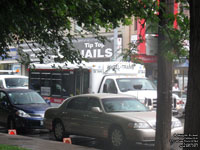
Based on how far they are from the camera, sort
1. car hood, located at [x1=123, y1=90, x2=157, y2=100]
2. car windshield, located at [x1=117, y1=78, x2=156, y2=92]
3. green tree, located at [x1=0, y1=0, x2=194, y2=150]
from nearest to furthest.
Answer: green tree, located at [x1=0, y1=0, x2=194, y2=150] < car hood, located at [x1=123, y1=90, x2=157, y2=100] < car windshield, located at [x1=117, y1=78, x2=156, y2=92]

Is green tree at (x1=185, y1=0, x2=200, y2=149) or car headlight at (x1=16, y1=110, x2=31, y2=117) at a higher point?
green tree at (x1=185, y1=0, x2=200, y2=149)

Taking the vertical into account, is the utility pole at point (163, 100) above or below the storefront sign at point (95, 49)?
below

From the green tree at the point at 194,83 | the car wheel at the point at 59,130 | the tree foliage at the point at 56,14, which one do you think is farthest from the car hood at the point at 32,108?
the green tree at the point at 194,83

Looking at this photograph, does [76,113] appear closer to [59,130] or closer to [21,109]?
[59,130]

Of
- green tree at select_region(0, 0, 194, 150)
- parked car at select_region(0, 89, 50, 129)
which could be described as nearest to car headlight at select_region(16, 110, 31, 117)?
parked car at select_region(0, 89, 50, 129)

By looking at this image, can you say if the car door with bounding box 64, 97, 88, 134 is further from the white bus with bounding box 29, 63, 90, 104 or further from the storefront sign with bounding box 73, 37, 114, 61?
the storefront sign with bounding box 73, 37, 114, 61

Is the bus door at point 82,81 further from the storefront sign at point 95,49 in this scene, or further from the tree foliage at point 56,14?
the storefront sign at point 95,49

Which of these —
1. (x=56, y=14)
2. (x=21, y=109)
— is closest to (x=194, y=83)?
(x=56, y=14)

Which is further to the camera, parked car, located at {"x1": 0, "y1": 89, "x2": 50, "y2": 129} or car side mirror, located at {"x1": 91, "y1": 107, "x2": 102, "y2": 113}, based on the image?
parked car, located at {"x1": 0, "y1": 89, "x2": 50, "y2": 129}

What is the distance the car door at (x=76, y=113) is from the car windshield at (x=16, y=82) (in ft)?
35.0

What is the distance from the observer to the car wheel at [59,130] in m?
13.4

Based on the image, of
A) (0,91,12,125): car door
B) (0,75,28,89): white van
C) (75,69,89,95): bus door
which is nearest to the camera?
(0,91,12,125): car door

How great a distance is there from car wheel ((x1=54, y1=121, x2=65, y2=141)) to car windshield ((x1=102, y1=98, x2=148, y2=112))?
6.01 feet

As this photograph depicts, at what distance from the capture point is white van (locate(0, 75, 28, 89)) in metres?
23.2
